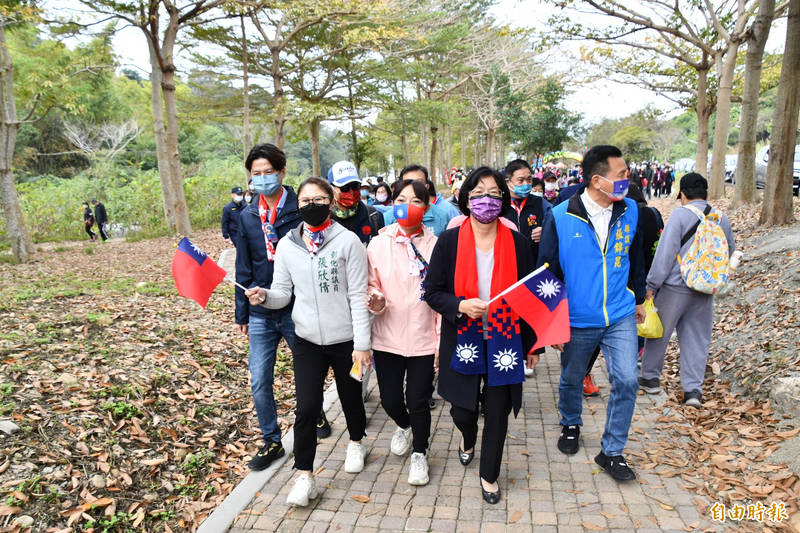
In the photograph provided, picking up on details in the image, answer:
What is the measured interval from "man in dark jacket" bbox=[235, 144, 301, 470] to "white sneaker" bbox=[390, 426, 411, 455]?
3.37ft

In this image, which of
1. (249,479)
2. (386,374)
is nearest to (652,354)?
(386,374)

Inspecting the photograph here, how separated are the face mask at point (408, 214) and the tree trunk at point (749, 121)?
10461 mm

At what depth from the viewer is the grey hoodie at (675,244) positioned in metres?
4.54

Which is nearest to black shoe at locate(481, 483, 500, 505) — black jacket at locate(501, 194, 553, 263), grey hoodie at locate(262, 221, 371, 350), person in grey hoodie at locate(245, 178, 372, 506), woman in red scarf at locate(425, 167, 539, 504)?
woman in red scarf at locate(425, 167, 539, 504)

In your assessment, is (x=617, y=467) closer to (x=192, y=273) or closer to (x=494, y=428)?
(x=494, y=428)

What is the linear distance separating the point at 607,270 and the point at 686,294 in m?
1.64

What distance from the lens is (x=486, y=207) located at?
320cm

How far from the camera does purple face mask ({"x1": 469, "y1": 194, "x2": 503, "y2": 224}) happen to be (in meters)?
3.20

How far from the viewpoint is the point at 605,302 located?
3.51 m

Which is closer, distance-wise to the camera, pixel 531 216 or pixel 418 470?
pixel 418 470

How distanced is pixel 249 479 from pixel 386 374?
1.34 meters

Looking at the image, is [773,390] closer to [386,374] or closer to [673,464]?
[673,464]

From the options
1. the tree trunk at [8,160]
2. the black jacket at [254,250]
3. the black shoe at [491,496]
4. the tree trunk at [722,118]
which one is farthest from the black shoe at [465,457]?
the tree trunk at [722,118]

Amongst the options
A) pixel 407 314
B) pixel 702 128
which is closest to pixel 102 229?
pixel 407 314
